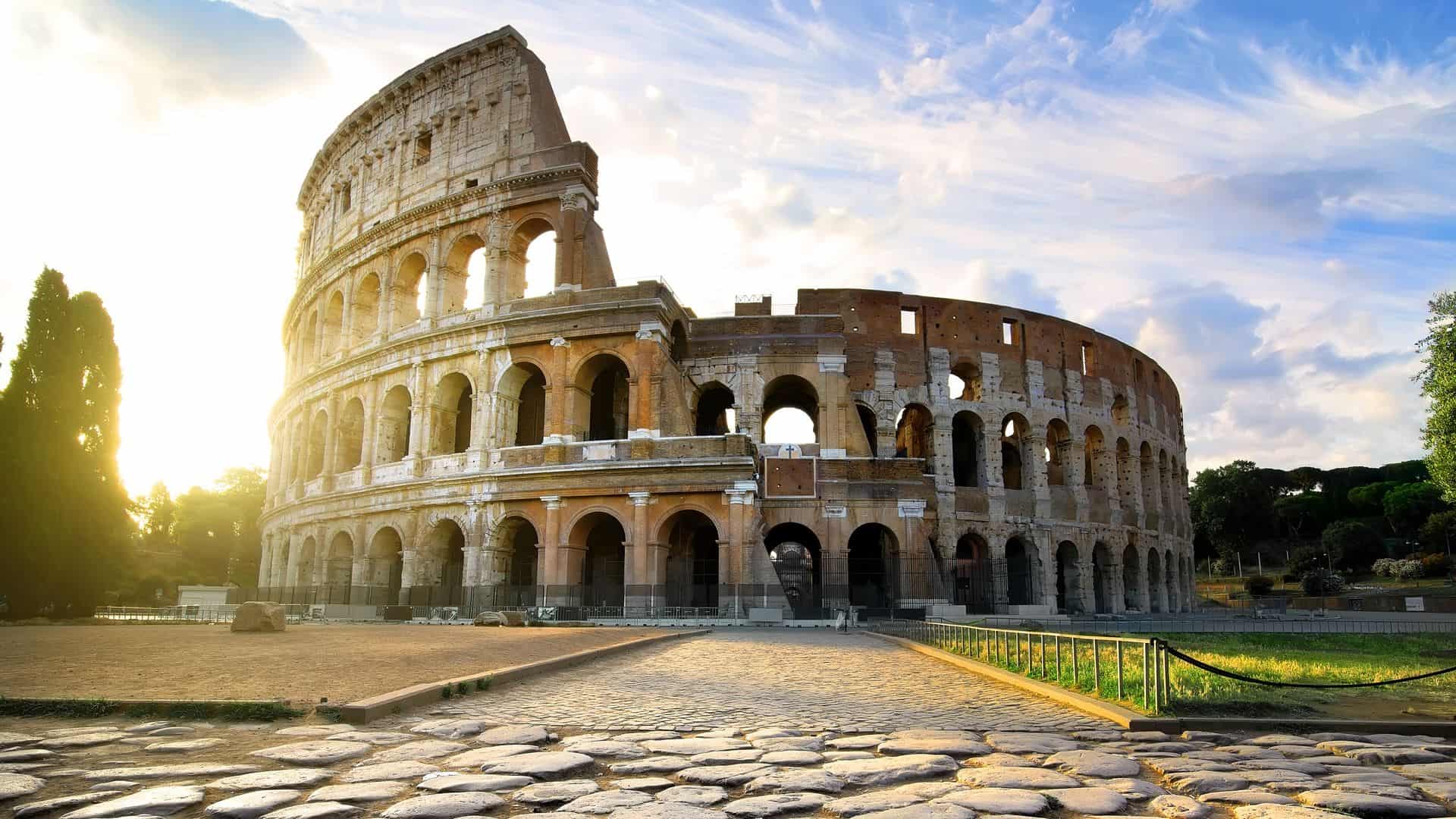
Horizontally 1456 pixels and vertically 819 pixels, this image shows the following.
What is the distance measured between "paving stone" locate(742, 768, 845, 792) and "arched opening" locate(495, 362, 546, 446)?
2103 centimetres

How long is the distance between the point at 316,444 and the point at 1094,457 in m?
28.2

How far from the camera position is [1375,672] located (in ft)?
34.3

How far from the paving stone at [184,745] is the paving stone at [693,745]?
7.93 ft

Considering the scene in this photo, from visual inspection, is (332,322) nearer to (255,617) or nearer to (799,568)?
(255,617)

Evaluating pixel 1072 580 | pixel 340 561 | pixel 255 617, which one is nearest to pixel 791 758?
pixel 255 617

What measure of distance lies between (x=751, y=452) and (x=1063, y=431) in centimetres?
1478

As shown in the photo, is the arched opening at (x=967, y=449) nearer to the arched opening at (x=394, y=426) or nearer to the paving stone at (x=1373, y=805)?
the arched opening at (x=394, y=426)

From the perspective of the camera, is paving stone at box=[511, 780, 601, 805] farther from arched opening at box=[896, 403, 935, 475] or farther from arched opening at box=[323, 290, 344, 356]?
arched opening at box=[323, 290, 344, 356]

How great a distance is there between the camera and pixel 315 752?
4879 millimetres

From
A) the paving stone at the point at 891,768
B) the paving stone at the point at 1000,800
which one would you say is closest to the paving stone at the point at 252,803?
the paving stone at the point at 891,768

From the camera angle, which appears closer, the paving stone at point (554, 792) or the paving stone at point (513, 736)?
the paving stone at point (554, 792)

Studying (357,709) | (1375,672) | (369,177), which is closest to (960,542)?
(1375,672)

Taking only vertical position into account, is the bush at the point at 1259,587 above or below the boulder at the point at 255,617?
below

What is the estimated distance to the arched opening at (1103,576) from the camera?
3303 cm
